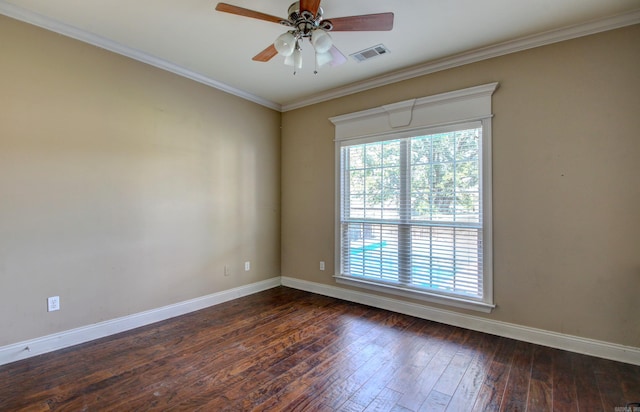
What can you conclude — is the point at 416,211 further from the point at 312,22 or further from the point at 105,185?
the point at 105,185

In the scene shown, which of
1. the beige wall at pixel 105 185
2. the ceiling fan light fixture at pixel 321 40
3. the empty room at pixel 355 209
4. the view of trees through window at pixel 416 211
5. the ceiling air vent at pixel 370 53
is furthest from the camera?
the view of trees through window at pixel 416 211

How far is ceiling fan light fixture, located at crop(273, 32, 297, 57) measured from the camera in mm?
2174

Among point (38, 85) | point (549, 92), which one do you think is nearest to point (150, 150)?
point (38, 85)

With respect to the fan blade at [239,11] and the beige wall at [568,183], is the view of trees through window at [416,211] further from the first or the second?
the fan blade at [239,11]

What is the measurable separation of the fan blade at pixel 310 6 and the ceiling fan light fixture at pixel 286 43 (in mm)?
222

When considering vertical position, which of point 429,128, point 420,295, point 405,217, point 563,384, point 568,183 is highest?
point 429,128

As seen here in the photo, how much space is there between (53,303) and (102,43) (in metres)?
2.44

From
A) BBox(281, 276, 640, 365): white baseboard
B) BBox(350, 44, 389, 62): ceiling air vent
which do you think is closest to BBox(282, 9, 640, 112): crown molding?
A: BBox(350, 44, 389, 62): ceiling air vent

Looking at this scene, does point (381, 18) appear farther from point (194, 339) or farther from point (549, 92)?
point (194, 339)

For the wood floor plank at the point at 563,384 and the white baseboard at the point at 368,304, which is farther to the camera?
the white baseboard at the point at 368,304

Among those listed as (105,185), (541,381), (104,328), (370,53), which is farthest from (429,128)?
(104,328)

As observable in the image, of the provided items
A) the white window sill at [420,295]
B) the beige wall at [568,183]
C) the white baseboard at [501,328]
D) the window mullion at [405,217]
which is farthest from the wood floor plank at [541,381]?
the window mullion at [405,217]

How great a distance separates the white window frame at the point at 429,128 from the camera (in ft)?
9.87

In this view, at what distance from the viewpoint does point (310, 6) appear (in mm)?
1941
